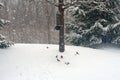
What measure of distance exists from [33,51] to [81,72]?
90.0 inches

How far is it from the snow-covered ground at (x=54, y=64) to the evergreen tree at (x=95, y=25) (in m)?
2.35

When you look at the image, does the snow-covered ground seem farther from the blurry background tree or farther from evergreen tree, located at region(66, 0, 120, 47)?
the blurry background tree

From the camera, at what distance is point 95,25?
1475 cm

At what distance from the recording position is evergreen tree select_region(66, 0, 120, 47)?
14797mm

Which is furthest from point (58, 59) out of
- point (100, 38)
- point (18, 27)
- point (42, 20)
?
point (42, 20)

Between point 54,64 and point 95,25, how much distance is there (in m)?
4.41

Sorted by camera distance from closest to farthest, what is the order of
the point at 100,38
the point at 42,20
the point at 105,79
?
the point at 105,79, the point at 100,38, the point at 42,20

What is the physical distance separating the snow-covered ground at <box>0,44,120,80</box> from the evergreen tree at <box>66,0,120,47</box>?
2354mm

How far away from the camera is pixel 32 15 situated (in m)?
35.4

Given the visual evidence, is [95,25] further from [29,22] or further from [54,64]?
[29,22]

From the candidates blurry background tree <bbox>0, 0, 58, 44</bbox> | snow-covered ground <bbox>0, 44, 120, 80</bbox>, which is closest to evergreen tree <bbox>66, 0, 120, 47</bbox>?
snow-covered ground <bbox>0, 44, 120, 80</bbox>

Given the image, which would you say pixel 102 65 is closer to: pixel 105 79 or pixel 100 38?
pixel 105 79

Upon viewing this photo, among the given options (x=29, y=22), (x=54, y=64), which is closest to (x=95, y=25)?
(x=54, y=64)

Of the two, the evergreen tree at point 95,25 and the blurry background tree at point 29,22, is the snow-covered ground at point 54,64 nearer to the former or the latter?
the evergreen tree at point 95,25
